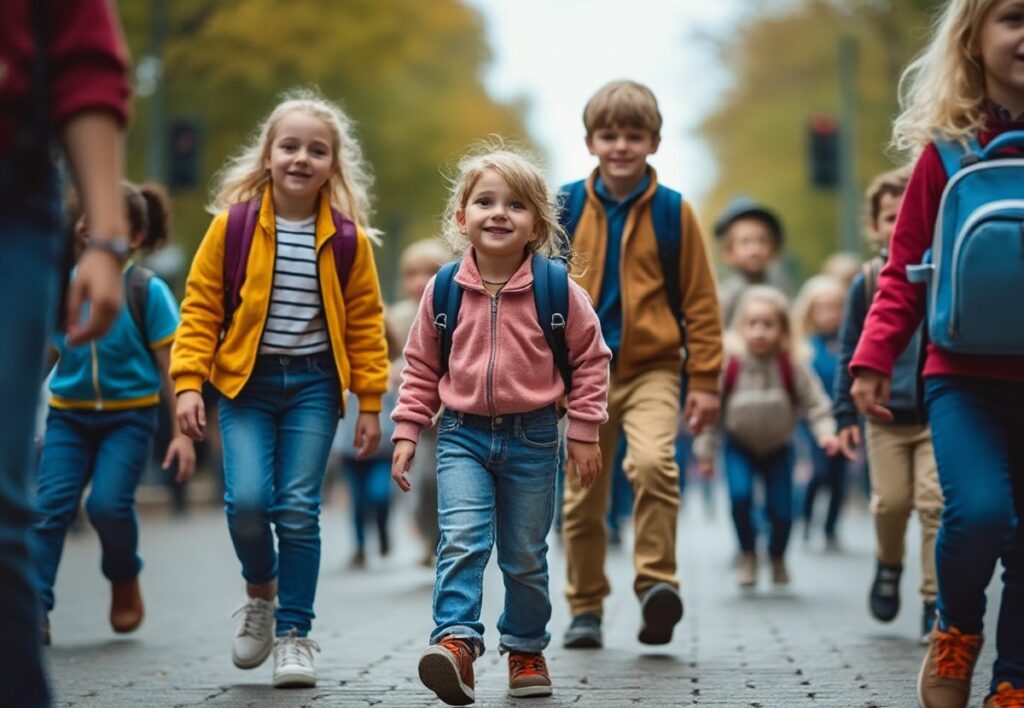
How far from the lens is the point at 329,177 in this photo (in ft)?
20.2

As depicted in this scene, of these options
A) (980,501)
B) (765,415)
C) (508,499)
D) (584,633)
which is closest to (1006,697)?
(980,501)

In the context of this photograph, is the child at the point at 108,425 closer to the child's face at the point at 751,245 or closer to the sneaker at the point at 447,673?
the sneaker at the point at 447,673

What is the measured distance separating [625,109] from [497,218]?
1571 millimetres

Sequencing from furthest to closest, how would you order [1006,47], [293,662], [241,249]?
[241,249], [293,662], [1006,47]

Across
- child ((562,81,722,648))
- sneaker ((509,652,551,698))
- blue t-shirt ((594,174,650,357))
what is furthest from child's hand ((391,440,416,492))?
blue t-shirt ((594,174,650,357))

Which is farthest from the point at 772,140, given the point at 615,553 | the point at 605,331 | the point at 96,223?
the point at 96,223

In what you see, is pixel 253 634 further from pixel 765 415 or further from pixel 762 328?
pixel 762 328

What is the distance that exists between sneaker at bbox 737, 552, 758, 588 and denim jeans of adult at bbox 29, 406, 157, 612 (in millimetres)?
4190

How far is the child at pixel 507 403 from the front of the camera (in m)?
5.19

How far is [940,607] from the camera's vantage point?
4.66 meters

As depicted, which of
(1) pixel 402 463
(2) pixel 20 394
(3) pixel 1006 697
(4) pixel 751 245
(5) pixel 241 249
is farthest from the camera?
(4) pixel 751 245

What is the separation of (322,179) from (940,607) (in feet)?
8.78

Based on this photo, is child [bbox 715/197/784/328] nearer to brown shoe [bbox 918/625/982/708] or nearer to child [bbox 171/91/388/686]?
child [bbox 171/91/388/686]

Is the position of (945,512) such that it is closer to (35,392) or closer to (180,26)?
(35,392)
